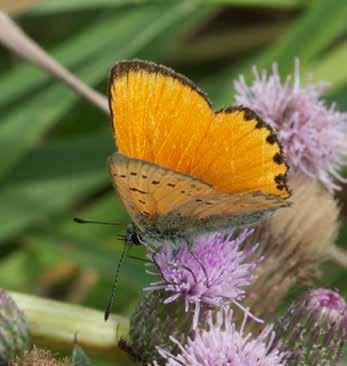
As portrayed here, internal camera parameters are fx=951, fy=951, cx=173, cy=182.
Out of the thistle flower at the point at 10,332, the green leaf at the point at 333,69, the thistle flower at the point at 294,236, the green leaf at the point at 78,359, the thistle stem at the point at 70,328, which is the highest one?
the green leaf at the point at 333,69

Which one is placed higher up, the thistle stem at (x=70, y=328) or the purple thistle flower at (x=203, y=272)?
the purple thistle flower at (x=203, y=272)

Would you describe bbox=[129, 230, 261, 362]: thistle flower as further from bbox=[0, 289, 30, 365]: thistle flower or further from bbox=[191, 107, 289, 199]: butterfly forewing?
bbox=[0, 289, 30, 365]: thistle flower

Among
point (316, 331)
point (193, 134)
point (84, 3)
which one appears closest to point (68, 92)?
point (84, 3)

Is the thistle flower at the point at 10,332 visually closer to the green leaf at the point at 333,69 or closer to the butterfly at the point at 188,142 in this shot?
the butterfly at the point at 188,142

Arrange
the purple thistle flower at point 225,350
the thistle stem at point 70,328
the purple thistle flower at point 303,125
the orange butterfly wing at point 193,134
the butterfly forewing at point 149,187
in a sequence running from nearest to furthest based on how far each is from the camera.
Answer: the butterfly forewing at point 149,187, the purple thistle flower at point 225,350, the orange butterfly wing at point 193,134, the thistle stem at point 70,328, the purple thistle flower at point 303,125

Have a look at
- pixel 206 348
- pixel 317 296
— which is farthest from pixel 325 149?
pixel 206 348

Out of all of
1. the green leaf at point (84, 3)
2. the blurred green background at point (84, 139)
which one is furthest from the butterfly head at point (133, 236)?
the green leaf at point (84, 3)
